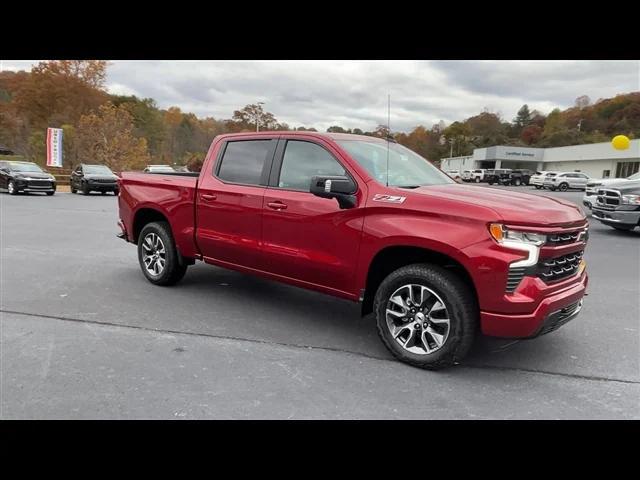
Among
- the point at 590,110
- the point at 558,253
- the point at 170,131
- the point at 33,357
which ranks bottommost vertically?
the point at 33,357

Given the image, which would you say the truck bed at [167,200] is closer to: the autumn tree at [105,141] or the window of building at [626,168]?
the autumn tree at [105,141]

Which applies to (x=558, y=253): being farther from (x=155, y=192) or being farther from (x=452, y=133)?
(x=452, y=133)

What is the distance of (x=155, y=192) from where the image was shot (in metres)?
5.96

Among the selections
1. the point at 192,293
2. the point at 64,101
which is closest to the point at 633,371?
the point at 192,293

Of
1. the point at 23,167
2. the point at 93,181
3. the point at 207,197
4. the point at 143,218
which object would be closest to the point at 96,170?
the point at 93,181

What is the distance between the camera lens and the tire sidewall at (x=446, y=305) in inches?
141

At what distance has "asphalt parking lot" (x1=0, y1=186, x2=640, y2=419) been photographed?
126 inches

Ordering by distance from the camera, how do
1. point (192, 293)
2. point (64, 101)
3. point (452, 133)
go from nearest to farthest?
1. point (192, 293)
2. point (64, 101)
3. point (452, 133)

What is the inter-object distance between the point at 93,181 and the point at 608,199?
21.3 m

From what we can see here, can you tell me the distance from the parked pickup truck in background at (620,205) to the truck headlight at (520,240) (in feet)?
33.4

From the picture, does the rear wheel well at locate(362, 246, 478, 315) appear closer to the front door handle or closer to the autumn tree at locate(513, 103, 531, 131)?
the front door handle

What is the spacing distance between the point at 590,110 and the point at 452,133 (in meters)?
32.8

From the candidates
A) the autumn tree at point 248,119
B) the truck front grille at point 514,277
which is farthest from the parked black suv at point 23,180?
the autumn tree at point 248,119
